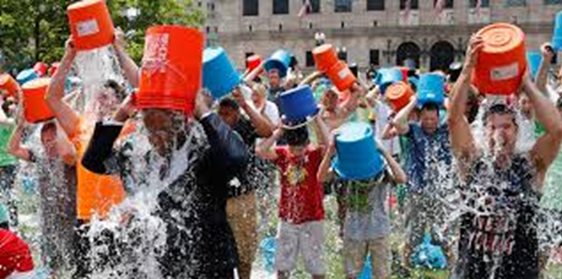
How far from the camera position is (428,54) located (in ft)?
190

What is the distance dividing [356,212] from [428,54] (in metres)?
53.1

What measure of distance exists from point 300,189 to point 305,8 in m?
55.6

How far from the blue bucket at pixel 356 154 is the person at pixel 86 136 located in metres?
1.55

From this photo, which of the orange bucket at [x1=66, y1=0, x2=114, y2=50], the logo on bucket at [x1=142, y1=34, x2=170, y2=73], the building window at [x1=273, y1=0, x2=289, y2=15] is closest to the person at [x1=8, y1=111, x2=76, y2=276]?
the orange bucket at [x1=66, y1=0, x2=114, y2=50]

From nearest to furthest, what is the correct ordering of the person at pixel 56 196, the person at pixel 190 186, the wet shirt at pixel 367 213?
1. the person at pixel 190 186
2. the person at pixel 56 196
3. the wet shirt at pixel 367 213

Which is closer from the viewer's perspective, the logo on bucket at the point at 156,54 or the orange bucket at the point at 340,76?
the logo on bucket at the point at 156,54

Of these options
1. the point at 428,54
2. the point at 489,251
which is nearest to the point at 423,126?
the point at 489,251

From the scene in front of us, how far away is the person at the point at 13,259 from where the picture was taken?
3.71 meters

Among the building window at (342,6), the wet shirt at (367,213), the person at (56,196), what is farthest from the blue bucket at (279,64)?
the building window at (342,6)

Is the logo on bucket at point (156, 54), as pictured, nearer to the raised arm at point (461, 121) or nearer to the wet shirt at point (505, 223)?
the raised arm at point (461, 121)

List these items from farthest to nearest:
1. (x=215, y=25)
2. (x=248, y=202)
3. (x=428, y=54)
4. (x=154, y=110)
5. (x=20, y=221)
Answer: (x=215, y=25) → (x=428, y=54) → (x=20, y=221) → (x=248, y=202) → (x=154, y=110)

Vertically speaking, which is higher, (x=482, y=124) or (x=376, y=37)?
(x=482, y=124)

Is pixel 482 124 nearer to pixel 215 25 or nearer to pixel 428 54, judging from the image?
pixel 428 54

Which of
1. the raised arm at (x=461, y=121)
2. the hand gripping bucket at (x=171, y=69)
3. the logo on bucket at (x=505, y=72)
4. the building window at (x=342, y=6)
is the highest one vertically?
the hand gripping bucket at (x=171, y=69)
